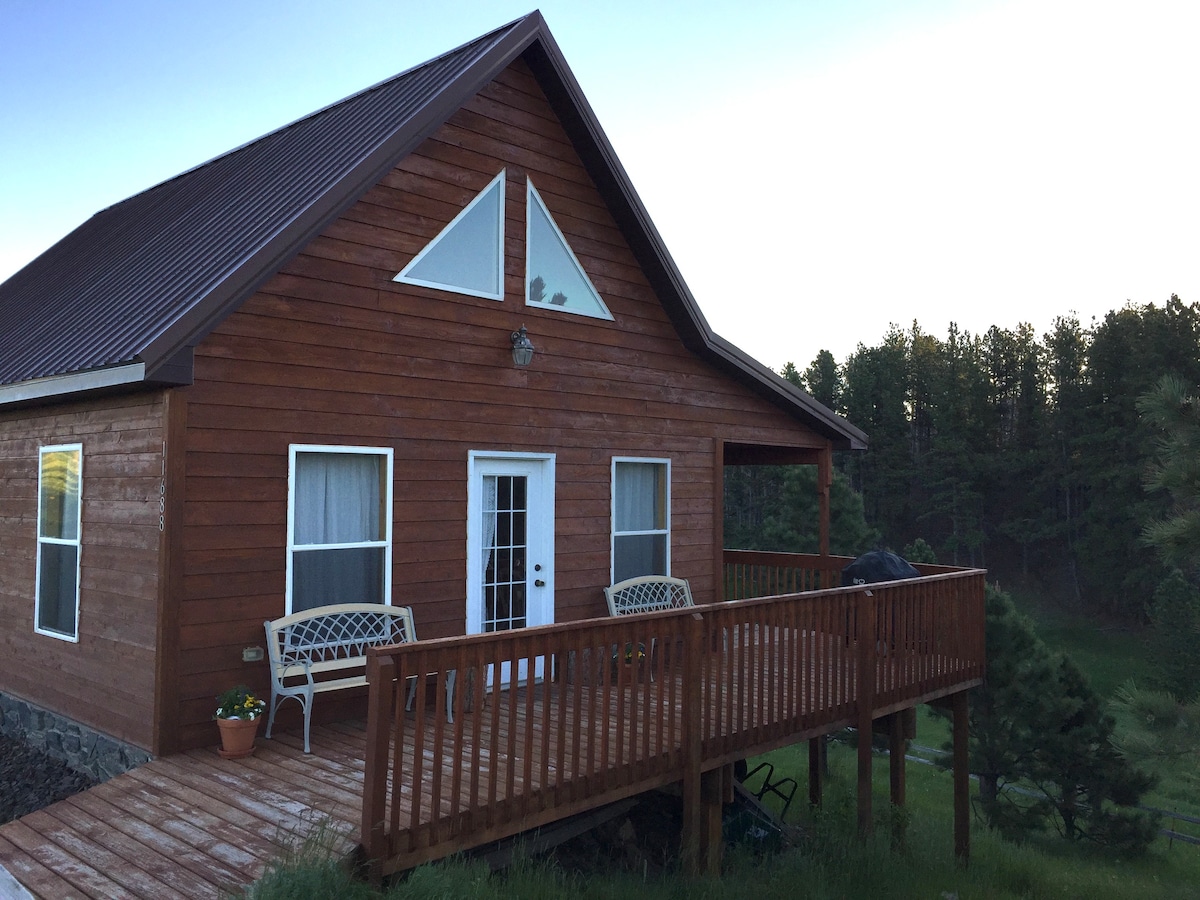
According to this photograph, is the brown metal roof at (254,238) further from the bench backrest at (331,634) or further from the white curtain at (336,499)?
the bench backrest at (331,634)

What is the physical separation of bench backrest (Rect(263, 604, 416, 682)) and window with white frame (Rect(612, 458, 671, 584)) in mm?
2623

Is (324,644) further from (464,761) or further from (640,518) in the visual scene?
(640,518)

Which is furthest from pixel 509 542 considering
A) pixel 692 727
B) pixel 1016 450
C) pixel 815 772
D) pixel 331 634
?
pixel 1016 450

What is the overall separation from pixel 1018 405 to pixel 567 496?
38.2m

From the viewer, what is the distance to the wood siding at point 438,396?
605 cm

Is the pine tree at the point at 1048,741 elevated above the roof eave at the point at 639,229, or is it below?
below

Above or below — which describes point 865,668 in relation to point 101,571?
below

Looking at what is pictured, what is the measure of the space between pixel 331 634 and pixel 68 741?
7.36 ft

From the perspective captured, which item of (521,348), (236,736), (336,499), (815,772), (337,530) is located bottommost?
(815,772)

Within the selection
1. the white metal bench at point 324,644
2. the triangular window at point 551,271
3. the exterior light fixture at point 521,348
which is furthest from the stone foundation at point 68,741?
the triangular window at point 551,271

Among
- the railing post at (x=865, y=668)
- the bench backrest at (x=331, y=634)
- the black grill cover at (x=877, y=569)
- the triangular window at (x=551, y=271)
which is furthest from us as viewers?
the black grill cover at (x=877, y=569)

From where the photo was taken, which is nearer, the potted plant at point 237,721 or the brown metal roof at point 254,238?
the potted plant at point 237,721

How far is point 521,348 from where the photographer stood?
304 inches

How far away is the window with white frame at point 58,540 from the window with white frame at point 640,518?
456 cm
